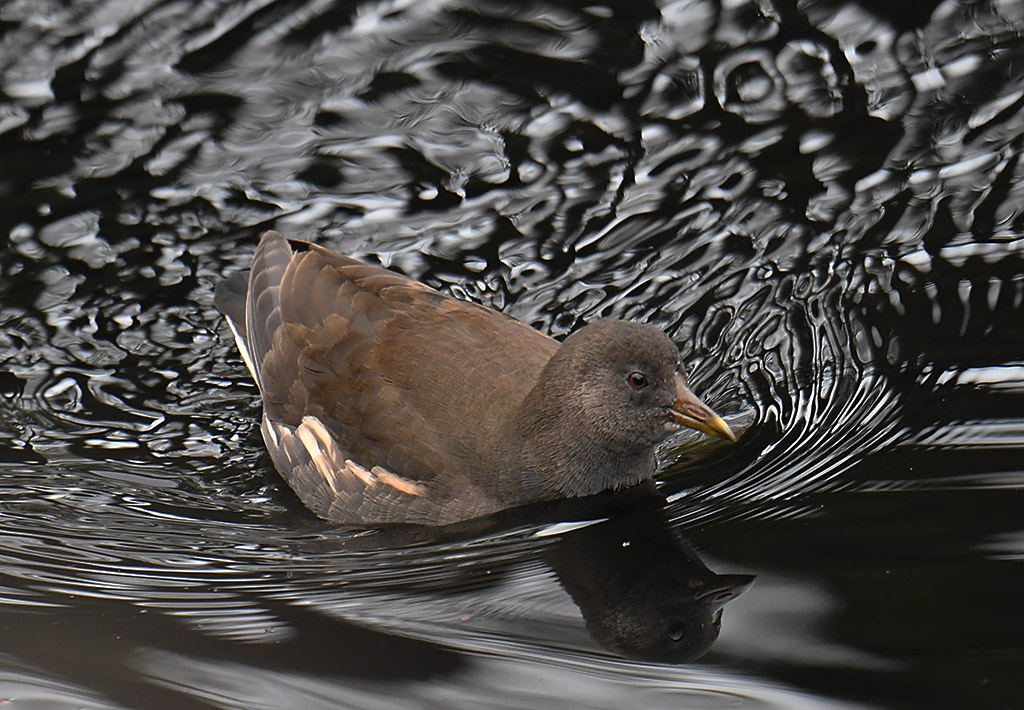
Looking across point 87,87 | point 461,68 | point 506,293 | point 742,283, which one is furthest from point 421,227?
point 87,87

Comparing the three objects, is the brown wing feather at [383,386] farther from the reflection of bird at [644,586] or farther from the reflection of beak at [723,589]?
the reflection of beak at [723,589]

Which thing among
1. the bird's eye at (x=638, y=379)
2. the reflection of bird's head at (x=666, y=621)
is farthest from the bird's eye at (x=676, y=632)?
the bird's eye at (x=638, y=379)

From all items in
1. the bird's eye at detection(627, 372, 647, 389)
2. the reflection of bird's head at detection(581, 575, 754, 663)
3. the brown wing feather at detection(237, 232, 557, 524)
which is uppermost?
the bird's eye at detection(627, 372, 647, 389)

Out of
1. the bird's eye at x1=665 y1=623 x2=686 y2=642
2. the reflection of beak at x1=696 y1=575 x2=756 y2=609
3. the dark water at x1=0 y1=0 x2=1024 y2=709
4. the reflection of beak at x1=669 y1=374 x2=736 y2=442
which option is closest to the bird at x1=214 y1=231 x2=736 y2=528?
the reflection of beak at x1=669 y1=374 x2=736 y2=442

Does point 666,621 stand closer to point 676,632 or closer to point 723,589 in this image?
point 676,632

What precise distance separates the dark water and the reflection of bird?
0.05 ft

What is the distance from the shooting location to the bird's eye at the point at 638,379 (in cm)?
526

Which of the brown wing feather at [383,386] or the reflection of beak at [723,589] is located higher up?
the reflection of beak at [723,589]

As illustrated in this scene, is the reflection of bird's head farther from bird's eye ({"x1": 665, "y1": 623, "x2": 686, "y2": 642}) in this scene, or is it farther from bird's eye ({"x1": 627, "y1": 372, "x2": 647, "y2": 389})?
bird's eye ({"x1": 627, "y1": 372, "x2": 647, "y2": 389})

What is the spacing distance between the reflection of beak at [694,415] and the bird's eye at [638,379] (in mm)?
130

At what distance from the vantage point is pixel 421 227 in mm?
7023

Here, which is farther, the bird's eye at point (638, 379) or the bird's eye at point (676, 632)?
the bird's eye at point (638, 379)

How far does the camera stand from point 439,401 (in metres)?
5.51

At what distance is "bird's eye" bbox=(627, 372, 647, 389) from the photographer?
5.26 metres
